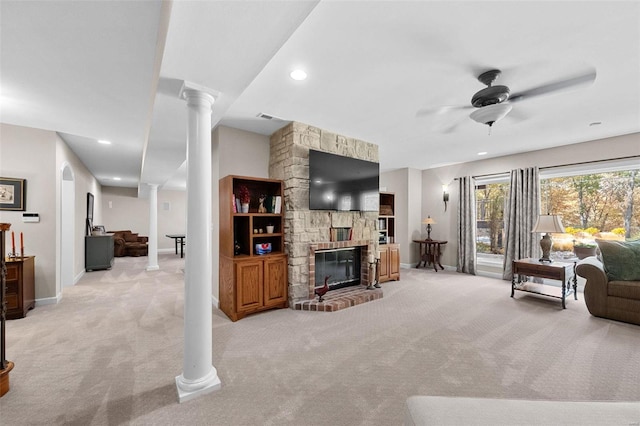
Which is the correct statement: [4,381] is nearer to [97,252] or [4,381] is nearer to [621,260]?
[97,252]

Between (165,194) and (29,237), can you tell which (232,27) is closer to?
(29,237)

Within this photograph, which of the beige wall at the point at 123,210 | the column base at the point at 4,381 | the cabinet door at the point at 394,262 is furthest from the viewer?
the beige wall at the point at 123,210

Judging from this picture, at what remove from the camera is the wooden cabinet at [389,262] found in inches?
203

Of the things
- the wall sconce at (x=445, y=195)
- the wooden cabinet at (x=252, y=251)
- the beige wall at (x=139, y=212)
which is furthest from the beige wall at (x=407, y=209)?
the beige wall at (x=139, y=212)

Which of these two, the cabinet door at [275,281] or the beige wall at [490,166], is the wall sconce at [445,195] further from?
the cabinet door at [275,281]

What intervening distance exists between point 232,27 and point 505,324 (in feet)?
12.9

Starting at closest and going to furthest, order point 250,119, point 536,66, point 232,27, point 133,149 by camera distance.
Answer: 1. point 232,27
2. point 536,66
3. point 250,119
4. point 133,149

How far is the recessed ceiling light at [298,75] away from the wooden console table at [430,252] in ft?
16.7

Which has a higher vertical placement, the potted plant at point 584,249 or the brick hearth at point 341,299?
the potted plant at point 584,249

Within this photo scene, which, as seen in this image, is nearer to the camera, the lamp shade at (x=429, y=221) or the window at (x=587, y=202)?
the window at (x=587, y=202)

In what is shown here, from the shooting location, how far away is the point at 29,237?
147 inches

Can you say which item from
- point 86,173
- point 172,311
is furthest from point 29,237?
point 86,173

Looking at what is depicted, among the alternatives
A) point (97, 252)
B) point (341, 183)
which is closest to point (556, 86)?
point (341, 183)

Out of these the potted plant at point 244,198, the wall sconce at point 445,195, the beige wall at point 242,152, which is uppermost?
the beige wall at point 242,152
